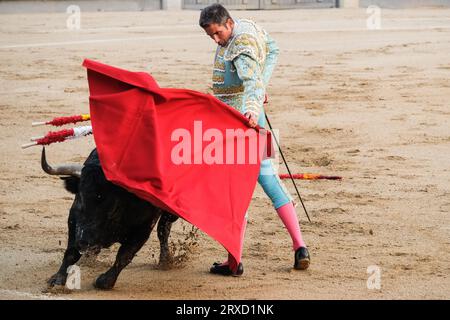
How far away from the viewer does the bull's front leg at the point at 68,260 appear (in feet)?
15.6

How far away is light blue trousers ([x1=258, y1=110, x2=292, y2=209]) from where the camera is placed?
489cm

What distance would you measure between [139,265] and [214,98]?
1015 mm

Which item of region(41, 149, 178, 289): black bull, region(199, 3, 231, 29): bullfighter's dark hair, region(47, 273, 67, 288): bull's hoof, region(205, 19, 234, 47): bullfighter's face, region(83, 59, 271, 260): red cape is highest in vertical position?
region(199, 3, 231, 29): bullfighter's dark hair

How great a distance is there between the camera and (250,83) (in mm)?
4668

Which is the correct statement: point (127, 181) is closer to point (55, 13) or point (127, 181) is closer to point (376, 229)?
point (376, 229)

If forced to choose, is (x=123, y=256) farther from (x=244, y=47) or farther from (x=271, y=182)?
(x=244, y=47)

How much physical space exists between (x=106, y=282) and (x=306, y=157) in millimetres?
3124

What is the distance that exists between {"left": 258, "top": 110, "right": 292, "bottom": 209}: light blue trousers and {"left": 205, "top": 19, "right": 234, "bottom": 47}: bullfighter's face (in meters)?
0.39

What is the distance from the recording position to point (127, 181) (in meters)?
4.38

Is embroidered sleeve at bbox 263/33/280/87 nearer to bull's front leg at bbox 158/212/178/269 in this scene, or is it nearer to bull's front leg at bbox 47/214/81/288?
bull's front leg at bbox 158/212/178/269

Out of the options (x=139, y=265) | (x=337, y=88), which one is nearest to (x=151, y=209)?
(x=139, y=265)

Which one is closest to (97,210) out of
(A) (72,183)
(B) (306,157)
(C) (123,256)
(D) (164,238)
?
(C) (123,256)

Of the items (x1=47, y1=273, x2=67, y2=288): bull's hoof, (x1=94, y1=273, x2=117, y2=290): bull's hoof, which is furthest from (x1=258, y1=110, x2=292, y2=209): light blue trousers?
(x1=47, y1=273, x2=67, y2=288): bull's hoof

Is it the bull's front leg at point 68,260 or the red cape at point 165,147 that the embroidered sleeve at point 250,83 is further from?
the bull's front leg at point 68,260
